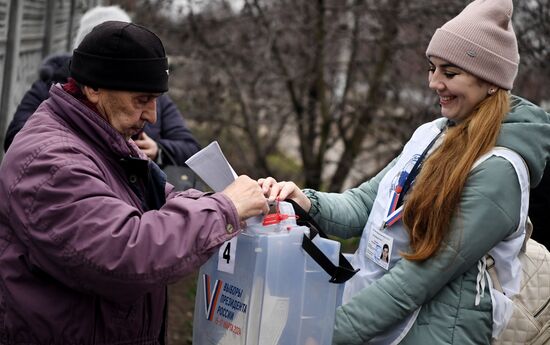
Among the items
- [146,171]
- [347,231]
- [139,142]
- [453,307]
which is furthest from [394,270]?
[139,142]

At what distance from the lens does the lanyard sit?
268 centimetres

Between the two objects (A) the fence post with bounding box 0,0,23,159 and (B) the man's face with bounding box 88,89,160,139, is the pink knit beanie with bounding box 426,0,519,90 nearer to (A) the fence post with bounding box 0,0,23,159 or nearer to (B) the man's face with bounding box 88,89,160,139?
(B) the man's face with bounding box 88,89,160,139

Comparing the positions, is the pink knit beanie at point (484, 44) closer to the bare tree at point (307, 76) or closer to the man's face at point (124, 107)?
the man's face at point (124, 107)

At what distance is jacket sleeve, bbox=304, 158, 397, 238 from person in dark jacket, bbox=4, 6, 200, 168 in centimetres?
140

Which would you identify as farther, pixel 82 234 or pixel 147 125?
pixel 147 125

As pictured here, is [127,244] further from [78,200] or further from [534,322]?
[534,322]

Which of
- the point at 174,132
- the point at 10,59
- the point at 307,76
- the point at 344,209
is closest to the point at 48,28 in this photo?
the point at 10,59

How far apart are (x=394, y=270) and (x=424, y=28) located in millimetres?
4135

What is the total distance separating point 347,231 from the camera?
9.91 ft

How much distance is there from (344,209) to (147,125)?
1.69m

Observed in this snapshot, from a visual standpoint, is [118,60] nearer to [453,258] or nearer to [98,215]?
[98,215]

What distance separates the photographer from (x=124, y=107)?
228 centimetres

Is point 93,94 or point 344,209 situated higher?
point 93,94

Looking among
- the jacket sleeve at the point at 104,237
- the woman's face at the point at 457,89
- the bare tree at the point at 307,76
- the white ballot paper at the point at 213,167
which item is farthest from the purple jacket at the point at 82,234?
the bare tree at the point at 307,76
